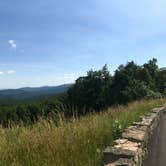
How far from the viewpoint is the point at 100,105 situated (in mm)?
41438

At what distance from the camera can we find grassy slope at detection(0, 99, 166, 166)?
5766 millimetres

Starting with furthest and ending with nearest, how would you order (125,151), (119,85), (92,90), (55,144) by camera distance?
(92,90) → (119,85) → (55,144) → (125,151)

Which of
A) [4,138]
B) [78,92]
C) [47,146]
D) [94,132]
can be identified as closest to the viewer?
[47,146]

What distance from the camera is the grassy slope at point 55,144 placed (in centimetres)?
577

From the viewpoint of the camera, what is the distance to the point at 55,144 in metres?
6.26

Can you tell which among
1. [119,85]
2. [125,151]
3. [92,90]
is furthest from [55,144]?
[92,90]

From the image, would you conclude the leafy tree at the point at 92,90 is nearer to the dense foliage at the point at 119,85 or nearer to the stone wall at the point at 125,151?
the dense foliage at the point at 119,85

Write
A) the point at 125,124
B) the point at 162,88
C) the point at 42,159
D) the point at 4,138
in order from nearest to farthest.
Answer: the point at 42,159
the point at 4,138
the point at 125,124
the point at 162,88

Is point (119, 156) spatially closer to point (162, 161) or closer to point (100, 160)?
point (100, 160)

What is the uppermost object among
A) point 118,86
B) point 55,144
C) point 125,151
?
point 118,86

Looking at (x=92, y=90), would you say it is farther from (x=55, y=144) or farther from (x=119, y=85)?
(x=55, y=144)

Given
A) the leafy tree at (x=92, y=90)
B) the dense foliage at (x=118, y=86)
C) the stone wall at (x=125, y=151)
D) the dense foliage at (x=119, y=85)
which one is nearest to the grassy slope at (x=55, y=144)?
the stone wall at (x=125, y=151)

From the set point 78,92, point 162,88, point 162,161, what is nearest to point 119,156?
point 162,161

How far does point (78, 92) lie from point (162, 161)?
38.1 meters
